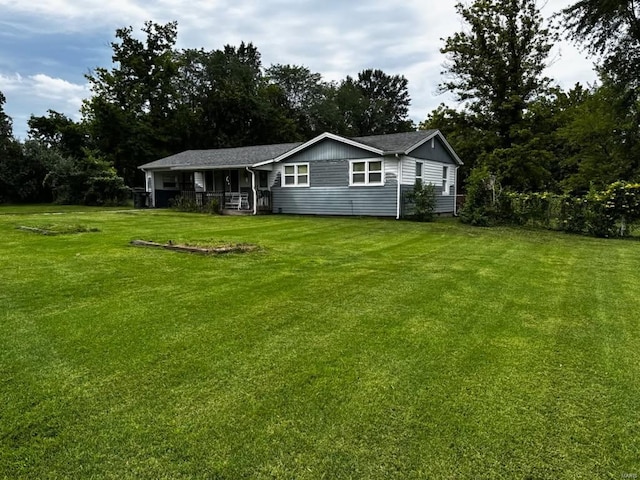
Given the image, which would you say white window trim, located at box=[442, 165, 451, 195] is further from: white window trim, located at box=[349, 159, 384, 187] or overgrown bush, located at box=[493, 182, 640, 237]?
overgrown bush, located at box=[493, 182, 640, 237]

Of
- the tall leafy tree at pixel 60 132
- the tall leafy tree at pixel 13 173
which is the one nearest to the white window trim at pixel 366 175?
the tall leafy tree at pixel 13 173

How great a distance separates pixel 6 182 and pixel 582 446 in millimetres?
31852

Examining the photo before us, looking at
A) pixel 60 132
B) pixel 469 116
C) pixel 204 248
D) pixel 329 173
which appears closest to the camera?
pixel 204 248

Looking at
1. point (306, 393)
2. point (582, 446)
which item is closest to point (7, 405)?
point (306, 393)

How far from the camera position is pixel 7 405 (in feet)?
8.27

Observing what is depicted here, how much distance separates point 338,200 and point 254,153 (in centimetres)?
658

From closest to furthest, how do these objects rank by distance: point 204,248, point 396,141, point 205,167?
1. point 204,248
2. point 396,141
3. point 205,167

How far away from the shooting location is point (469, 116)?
979 inches

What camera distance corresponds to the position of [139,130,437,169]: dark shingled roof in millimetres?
17188

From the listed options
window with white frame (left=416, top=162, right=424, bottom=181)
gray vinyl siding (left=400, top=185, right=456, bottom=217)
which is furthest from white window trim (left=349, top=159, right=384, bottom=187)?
window with white frame (left=416, top=162, right=424, bottom=181)

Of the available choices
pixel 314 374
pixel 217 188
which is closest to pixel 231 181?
pixel 217 188

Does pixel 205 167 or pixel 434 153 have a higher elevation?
pixel 434 153

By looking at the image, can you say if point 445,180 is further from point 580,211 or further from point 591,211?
point 591,211

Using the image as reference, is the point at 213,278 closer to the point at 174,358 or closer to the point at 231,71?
the point at 174,358
